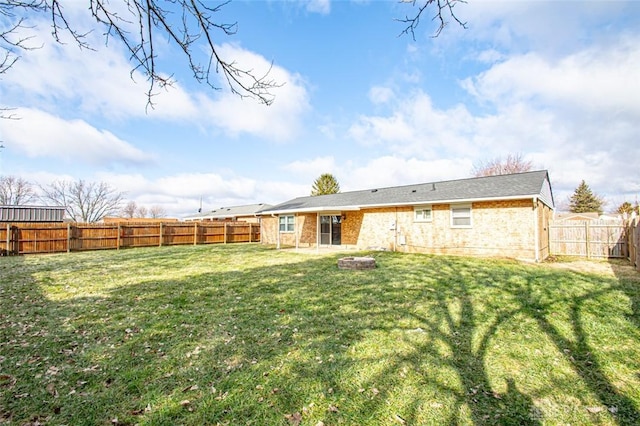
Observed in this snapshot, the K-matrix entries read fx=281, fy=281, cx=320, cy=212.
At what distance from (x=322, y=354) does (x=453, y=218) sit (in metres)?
11.5

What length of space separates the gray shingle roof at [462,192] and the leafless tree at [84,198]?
1404 inches

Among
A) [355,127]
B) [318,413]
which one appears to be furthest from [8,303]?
[355,127]

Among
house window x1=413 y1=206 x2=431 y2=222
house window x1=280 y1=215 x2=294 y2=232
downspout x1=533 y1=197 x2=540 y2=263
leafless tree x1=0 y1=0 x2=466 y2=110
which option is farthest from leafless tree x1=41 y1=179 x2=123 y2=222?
downspout x1=533 y1=197 x2=540 y2=263

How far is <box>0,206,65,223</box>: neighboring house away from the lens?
2200 centimetres

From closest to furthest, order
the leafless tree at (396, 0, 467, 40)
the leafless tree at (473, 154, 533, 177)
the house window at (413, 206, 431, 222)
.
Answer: the leafless tree at (396, 0, 467, 40) < the house window at (413, 206, 431, 222) < the leafless tree at (473, 154, 533, 177)

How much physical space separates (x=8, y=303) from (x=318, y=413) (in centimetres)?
700

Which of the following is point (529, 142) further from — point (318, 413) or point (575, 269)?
point (318, 413)

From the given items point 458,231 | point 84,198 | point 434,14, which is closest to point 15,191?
point 84,198

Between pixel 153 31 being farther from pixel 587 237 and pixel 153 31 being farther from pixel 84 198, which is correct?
pixel 84 198

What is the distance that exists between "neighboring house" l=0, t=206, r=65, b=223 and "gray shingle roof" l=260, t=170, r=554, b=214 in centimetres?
2176

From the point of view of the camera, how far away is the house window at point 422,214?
1389 centimetres

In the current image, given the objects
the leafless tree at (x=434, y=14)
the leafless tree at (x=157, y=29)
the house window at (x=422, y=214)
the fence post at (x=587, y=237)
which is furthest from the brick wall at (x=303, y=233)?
the leafless tree at (x=434, y=14)

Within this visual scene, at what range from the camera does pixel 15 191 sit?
117ft

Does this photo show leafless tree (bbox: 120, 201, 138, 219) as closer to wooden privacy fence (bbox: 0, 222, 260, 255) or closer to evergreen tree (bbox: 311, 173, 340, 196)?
evergreen tree (bbox: 311, 173, 340, 196)
